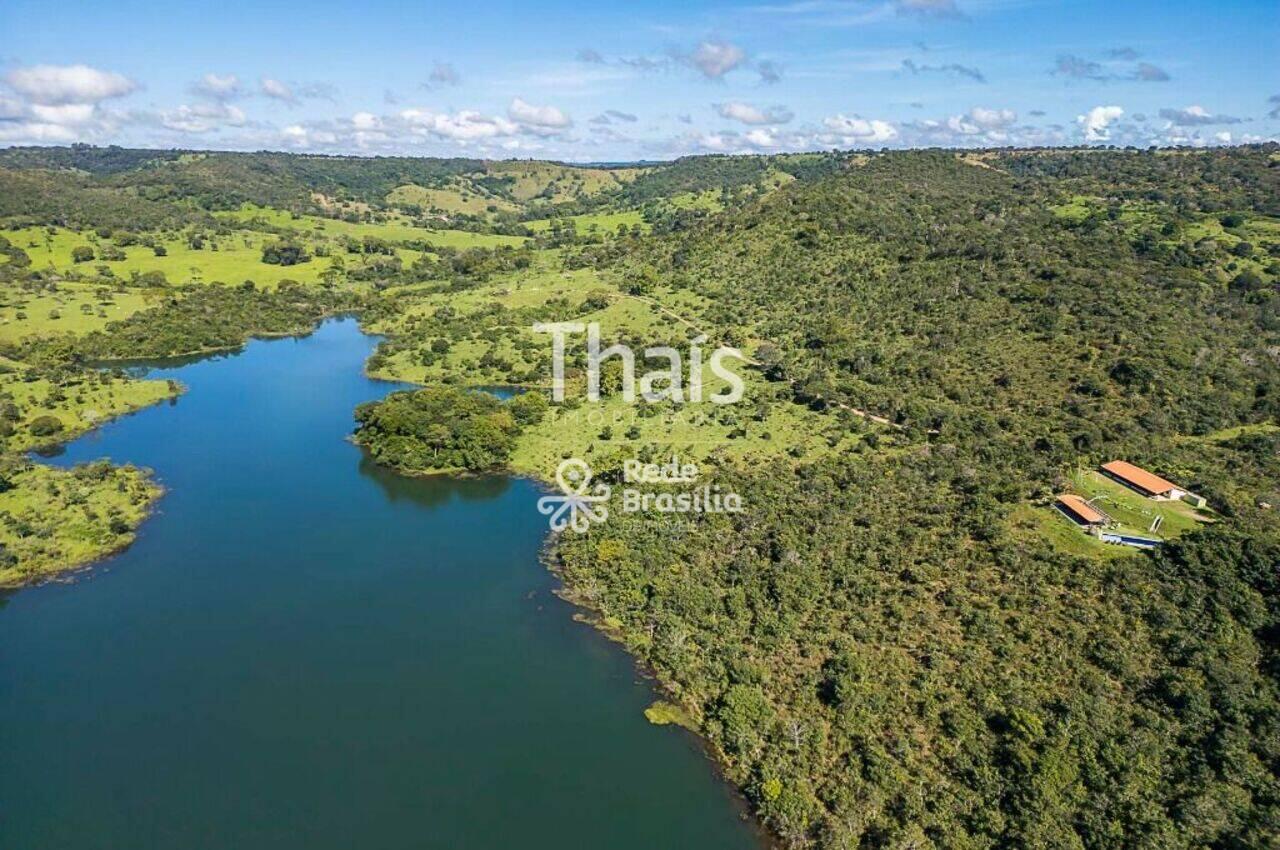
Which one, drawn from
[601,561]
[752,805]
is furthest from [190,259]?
[752,805]

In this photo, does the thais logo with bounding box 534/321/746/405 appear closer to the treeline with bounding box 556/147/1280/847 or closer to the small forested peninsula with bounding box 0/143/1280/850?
the small forested peninsula with bounding box 0/143/1280/850

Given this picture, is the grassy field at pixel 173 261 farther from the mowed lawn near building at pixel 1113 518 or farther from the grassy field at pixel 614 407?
the mowed lawn near building at pixel 1113 518

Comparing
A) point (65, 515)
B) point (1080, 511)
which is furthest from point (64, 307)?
point (1080, 511)

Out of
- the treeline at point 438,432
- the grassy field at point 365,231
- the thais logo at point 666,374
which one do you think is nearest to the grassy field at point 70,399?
the treeline at point 438,432

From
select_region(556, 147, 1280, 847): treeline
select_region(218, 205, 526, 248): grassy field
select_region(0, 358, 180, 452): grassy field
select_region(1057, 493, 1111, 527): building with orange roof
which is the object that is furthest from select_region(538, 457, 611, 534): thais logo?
select_region(218, 205, 526, 248): grassy field

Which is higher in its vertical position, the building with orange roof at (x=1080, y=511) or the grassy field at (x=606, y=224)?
the grassy field at (x=606, y=224)

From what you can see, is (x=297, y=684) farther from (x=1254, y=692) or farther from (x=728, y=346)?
(x=728, y=346)

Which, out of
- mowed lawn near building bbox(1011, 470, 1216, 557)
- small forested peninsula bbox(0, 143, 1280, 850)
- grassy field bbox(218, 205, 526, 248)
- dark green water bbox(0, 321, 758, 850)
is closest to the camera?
dark green water bbox(0, 321, 758, 850)
